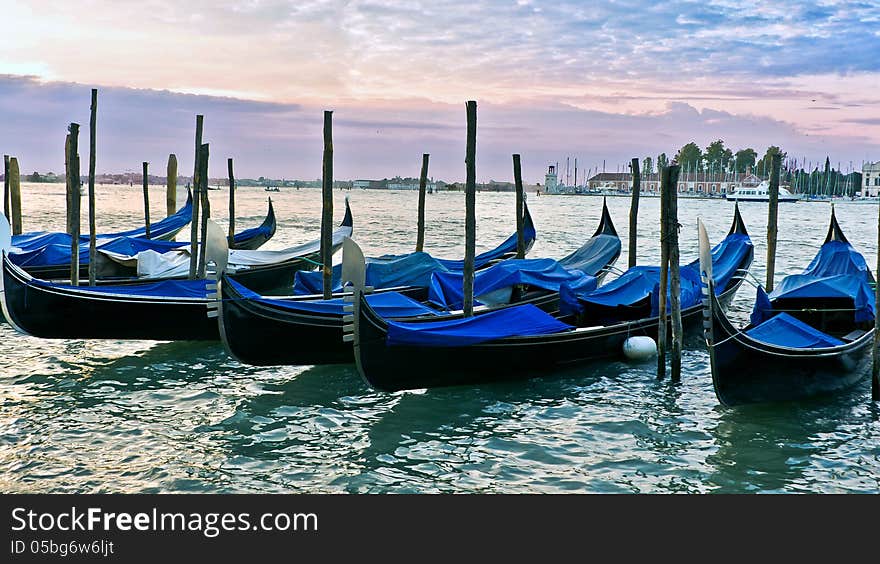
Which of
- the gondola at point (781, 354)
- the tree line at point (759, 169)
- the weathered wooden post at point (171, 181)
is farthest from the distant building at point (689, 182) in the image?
the gondola at point (781, 354)

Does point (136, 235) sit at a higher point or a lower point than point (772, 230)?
lower

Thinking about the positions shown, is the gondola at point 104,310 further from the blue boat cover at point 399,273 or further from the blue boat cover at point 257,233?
the blue boat cover at point 257,233

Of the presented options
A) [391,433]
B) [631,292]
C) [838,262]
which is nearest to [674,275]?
[631,292]

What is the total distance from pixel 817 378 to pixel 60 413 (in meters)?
5.67

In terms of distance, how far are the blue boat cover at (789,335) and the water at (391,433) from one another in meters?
0.46

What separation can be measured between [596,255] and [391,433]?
20.9 feet

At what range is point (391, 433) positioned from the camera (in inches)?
224

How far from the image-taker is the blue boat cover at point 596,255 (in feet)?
36.5

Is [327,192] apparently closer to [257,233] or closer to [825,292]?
[825,292]

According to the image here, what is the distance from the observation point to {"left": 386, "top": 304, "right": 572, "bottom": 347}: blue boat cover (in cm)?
608

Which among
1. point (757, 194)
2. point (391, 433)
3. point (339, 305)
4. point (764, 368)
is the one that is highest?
point (757, 194)

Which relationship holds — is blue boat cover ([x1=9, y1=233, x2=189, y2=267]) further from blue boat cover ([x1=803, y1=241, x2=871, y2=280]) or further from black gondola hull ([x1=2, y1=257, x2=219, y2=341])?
blue boat cover ([x1=803, y1=241, x2=871, y2=280])

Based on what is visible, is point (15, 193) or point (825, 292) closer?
point (825, 292)

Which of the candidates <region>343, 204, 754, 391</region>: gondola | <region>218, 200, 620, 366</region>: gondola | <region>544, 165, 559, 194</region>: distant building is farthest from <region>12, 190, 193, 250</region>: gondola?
<region>544, 165, 559, 194</region>: distant building
